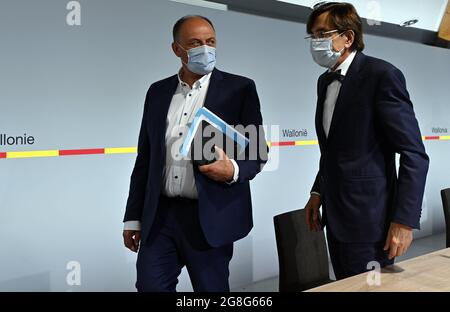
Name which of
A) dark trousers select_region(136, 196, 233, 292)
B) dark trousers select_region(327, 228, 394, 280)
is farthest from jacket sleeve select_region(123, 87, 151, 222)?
dark trousers select_region(327, 228, 394, 280)

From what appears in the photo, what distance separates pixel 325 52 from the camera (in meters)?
1.67

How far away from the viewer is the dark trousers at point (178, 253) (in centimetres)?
164

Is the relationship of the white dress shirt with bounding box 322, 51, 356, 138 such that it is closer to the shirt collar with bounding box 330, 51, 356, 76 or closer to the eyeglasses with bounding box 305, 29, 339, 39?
the shirt collar with bounding box 330, 51, 356, 76

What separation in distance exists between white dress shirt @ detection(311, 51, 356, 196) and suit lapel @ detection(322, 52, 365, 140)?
0.14ft

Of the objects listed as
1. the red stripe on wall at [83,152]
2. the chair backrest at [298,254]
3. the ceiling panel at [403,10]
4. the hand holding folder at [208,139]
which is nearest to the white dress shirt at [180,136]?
the hand holding folder at [208,139]

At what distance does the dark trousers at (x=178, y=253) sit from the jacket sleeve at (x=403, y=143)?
0.74m

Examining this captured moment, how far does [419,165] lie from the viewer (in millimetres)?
1405

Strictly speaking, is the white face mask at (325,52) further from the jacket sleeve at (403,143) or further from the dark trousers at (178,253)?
the dark trousers at (178,253)

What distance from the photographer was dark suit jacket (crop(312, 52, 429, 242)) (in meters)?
1.42

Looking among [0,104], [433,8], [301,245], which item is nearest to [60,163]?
[0,104]

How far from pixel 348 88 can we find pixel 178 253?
3.25 feet

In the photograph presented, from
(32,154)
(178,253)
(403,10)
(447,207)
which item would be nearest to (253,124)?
(178,253)

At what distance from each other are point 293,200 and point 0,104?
2.44m

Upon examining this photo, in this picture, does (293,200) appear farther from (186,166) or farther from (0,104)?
(0,104)
